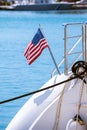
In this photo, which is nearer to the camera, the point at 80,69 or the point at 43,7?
the point at 80,69

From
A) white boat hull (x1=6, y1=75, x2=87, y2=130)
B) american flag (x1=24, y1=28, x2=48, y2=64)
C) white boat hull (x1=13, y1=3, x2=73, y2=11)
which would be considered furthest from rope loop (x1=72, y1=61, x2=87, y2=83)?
white boat hull (x1=13, y1=3, x2=73, y2=11)

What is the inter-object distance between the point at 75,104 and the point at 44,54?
17.7 meters

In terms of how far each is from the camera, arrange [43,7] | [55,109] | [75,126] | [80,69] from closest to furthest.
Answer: [80,69] → [75,126] → [55,109] → [43,7]

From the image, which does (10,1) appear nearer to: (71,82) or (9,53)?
(9,53)

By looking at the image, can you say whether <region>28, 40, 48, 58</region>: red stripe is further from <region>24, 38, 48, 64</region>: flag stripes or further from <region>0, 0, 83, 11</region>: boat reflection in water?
<region>0, 0, 83, 11</region>: boat reflection in water

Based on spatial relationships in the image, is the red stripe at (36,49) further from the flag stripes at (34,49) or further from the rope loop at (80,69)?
the rope loop at (80,69)

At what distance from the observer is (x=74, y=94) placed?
872 centimetres

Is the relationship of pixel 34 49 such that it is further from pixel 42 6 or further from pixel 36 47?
pixel 42 6

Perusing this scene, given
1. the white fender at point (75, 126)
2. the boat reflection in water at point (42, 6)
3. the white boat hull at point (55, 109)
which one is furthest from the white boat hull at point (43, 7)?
the white fender at point (75, 126)

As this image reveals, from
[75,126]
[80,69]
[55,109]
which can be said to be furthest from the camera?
[55,109]

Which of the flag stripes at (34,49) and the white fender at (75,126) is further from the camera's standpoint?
the flag stripes at (34,49)

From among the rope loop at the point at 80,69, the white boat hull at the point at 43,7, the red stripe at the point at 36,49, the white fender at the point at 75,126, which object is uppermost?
the red stripe at the point at 36,49

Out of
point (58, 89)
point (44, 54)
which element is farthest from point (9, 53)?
point (58, 89)

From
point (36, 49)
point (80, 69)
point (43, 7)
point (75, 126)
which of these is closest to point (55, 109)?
point (75, 126)
